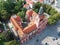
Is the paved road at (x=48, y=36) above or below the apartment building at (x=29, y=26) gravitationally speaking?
below

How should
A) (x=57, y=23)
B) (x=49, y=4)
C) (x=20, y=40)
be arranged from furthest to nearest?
(x=49, y=4)
(x=57, y=23)
(x=20, y=40)

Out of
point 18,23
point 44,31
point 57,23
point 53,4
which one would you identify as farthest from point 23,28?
point 53,4

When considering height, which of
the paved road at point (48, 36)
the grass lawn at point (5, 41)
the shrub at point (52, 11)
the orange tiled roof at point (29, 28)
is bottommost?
the paved road at point (48, 36)

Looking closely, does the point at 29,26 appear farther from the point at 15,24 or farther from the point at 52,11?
the point at 52,11

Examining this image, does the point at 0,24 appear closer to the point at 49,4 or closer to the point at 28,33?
the point at 28,33

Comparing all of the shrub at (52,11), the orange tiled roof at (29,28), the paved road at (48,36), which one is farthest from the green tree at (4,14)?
the shrub at (52,11)

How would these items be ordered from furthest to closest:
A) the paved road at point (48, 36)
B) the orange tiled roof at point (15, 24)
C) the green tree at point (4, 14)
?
the green tree at point (4, 14), the paved road at point (48, 36), the orange tiled roof at point (15, 24)

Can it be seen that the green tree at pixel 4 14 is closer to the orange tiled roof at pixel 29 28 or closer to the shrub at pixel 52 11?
the orange tiled roof at pixel 29 28

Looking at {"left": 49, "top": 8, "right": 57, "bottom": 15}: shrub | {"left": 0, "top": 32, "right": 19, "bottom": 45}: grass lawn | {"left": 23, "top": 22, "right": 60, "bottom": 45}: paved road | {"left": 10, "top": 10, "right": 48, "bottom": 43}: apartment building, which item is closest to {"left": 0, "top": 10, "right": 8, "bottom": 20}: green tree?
{"left": 10, "top": 10, "right": 48, "bottom": 43}: apartment building

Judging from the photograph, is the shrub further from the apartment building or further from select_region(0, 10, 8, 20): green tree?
select_region(0, 10, 8, 20): green tree
